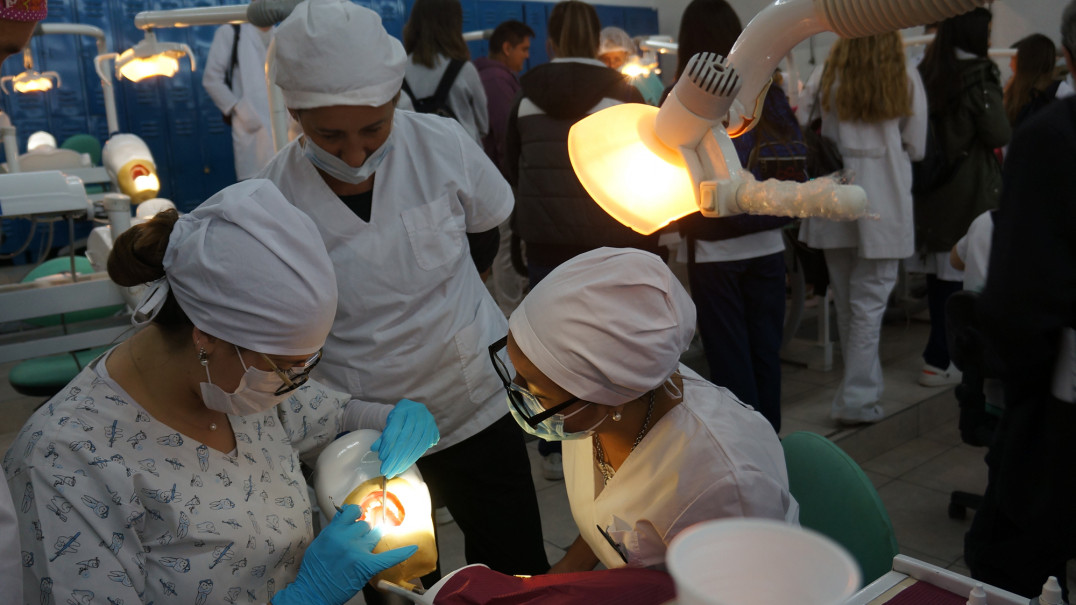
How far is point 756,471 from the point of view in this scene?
4.63 ft

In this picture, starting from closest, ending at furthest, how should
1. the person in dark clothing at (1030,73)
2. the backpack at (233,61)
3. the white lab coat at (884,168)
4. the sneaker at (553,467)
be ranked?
the white lab coat at (884,168) → the sneaker at (553,467) → the person in dark clothing at (1030,73) → the backpack at (233,61)

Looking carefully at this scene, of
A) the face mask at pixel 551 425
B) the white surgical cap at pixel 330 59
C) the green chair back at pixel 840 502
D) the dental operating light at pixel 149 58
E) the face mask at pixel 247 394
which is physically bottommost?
the green chair back at pixel 840 502

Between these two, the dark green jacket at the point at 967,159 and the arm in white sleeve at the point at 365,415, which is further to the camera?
the dark green jacket at the point at 967,159

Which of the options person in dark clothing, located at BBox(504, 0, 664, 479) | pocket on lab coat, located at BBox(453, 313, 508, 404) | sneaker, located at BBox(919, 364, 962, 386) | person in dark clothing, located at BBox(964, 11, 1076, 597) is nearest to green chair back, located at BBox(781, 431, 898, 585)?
person in dark clothing, located at BBox(964, 11, 1076, 597)

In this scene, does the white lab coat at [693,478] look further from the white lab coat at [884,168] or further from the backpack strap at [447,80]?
the backpack strap at [447,80]

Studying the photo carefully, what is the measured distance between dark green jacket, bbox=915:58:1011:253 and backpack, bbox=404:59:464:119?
2344 mm

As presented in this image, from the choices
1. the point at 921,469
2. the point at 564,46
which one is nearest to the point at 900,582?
the point at 564,46

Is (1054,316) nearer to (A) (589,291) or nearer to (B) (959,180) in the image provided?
(A) (589,291)

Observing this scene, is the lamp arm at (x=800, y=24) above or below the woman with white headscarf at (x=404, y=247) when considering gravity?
above

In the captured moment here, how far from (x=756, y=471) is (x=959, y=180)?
3219 mm

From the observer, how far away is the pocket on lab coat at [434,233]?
1.92m

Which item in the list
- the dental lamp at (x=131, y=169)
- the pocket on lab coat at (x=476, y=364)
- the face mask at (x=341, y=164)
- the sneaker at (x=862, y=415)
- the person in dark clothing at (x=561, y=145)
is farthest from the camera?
the dental lamp at (x=131, y=169)

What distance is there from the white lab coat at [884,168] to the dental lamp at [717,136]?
271cm

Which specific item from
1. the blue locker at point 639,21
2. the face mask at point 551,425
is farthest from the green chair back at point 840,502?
the blue locker at point 639,21
